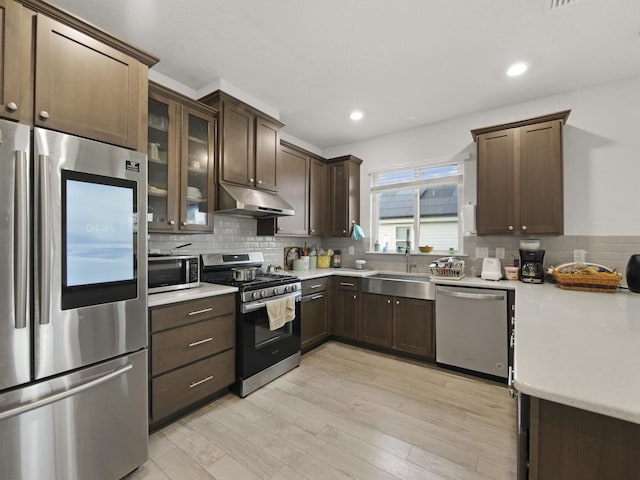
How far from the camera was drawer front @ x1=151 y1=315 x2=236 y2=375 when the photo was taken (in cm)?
194

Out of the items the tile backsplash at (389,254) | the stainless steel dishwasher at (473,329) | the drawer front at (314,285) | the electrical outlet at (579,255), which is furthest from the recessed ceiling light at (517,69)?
the drawer front at (314,285)

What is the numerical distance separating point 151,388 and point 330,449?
4.07 ft

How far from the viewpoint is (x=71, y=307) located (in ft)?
4.50

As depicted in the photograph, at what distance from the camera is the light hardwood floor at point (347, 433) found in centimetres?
168

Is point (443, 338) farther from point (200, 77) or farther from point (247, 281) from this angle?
point (200, 77)

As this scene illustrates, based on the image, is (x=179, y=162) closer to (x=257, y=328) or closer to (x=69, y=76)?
(x=69, y=76)

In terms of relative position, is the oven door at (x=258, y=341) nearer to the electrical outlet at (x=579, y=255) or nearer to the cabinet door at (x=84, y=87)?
the cabinet door at (x=84, y=87)

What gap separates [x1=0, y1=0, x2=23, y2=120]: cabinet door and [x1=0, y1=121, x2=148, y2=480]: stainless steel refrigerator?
0.12m

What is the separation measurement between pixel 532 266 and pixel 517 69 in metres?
1.84

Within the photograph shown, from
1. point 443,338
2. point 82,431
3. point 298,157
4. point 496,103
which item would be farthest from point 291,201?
point 82,431

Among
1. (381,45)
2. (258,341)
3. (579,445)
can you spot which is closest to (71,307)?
(258,341)

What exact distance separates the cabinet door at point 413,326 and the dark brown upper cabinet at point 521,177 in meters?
1.06

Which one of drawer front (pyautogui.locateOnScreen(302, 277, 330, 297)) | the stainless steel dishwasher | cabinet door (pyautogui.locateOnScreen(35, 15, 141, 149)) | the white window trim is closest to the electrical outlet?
the stainless steel dishwasher

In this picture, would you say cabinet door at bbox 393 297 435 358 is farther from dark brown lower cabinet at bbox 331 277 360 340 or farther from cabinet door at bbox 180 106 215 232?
cabinet door at bbox 180 106 215 232
